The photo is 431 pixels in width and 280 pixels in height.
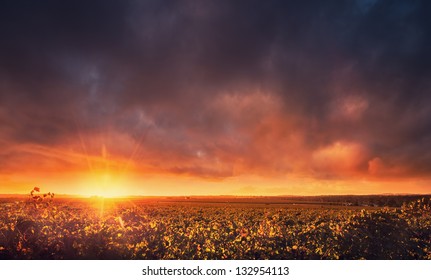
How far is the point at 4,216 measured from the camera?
12.2m

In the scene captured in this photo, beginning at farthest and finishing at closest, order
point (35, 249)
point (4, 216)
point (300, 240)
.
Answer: point (4, 216) → point (35, 249) → point (300, 240)

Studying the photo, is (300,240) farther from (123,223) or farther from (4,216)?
(4,216)

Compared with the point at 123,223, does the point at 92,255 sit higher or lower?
lower

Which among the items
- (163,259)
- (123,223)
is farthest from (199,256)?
(123,223)

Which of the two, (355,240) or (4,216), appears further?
(4,216)
